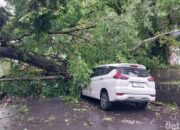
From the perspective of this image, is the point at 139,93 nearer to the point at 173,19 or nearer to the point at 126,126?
the point at 126,126

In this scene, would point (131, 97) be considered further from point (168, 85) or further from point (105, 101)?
point (168, 85)

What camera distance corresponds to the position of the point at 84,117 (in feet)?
35.4

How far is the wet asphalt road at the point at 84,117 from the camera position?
31.0 feet

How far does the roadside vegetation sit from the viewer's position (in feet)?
37.4

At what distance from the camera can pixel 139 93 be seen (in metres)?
11.0

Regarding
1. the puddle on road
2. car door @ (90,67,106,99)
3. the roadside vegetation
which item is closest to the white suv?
car door @ (90,67,106,99)

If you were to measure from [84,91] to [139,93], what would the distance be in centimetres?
365

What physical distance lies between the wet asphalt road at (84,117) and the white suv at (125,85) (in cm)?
63

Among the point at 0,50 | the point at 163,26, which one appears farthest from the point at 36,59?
the point at 163,26

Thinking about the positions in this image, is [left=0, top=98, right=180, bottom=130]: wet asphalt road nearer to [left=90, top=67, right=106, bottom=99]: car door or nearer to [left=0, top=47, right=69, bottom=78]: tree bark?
[left=90, top=67, right=106, bottom=99]: car door

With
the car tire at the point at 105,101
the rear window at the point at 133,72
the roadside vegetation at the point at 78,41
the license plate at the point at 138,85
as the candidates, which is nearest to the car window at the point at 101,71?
the roadside vegetation at the point at 78,41

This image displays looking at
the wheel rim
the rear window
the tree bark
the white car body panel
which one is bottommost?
the wheel rim

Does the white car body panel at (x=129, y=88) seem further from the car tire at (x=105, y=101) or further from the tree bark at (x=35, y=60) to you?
the tree bark at (x=35, y=60)

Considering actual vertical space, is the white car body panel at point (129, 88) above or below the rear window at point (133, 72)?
below
